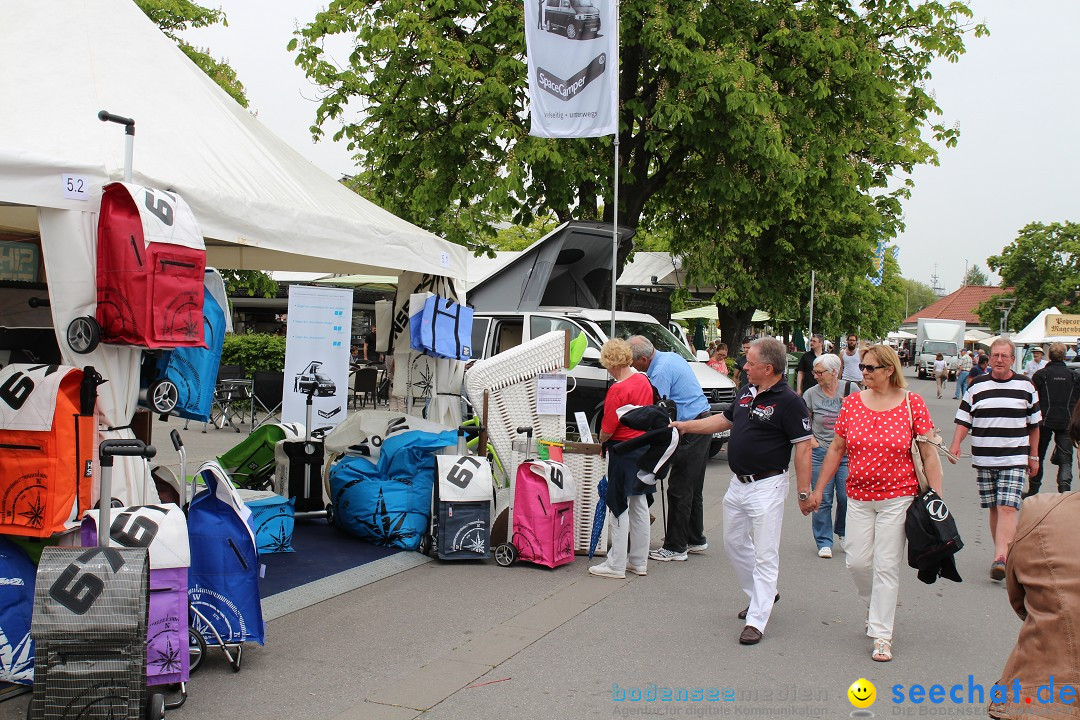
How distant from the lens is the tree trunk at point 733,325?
2688cm

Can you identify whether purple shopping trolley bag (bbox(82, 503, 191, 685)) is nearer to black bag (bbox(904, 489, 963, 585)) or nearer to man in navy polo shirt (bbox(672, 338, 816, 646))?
man in navy polo shirt (bbox(672, 338, 816, 646))

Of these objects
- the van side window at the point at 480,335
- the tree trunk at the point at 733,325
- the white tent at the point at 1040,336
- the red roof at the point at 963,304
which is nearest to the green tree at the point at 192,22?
the van side window at the point at 480,335

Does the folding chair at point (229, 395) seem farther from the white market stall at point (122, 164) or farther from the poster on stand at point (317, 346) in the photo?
the white market stall at point (122, 164)

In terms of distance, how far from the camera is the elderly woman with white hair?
27.2ft

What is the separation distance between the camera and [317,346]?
454 inches

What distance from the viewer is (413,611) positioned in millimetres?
6246

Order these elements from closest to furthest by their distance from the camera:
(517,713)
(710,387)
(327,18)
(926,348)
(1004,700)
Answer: (1004,700)
(517,713)
(710,387)
(327,18)
(926,348)

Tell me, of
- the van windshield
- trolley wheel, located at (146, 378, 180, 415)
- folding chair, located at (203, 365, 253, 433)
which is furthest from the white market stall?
folding chair, located at (203, 365, 253, 433)

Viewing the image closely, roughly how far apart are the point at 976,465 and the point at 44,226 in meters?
6.71

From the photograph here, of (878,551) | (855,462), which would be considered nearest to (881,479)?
(855,462)

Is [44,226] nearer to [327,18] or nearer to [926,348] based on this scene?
[327,18]

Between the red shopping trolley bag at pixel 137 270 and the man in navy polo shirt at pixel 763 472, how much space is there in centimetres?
333

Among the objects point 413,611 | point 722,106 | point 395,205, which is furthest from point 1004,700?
point 395,205

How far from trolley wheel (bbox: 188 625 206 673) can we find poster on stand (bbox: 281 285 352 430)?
20.5 ft
